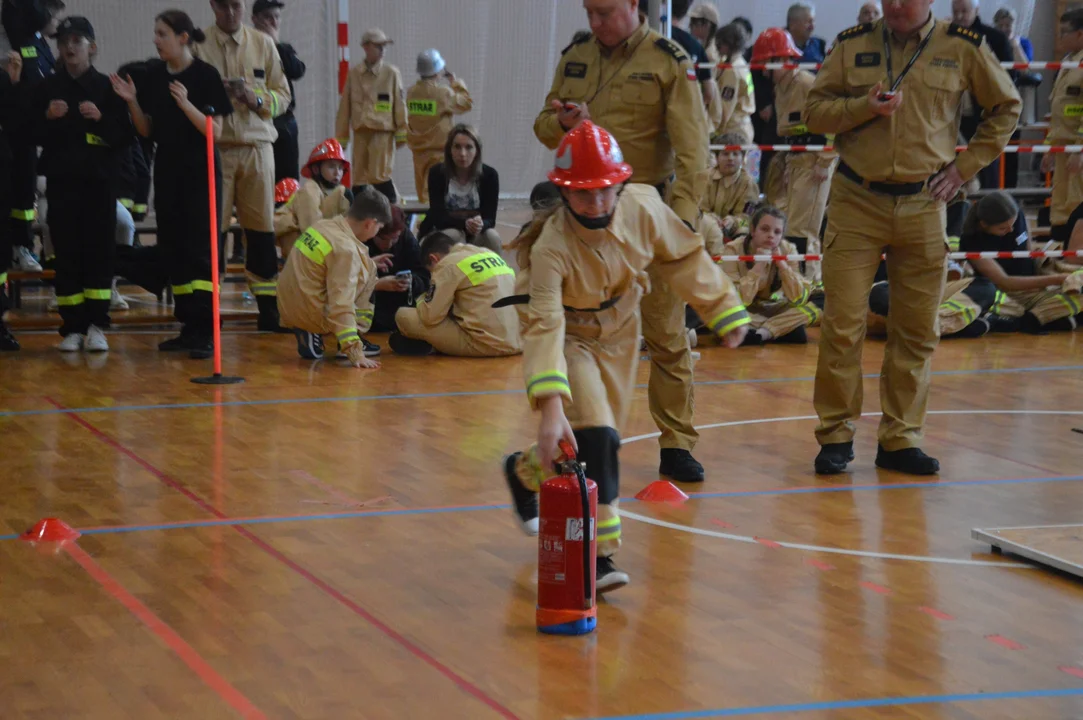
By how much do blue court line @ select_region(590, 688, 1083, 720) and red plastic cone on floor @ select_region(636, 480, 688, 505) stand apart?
1944 mm

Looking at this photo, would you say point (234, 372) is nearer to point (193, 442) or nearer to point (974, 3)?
point (193, 442)

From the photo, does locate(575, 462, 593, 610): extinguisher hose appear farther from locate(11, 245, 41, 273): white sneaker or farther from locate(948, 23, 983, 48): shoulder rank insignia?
locate(11, 245, 41, 273): white sneaker

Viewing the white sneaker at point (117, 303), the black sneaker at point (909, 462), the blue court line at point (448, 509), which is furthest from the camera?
the white sneaker at point (117, 303)

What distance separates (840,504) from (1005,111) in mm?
1714

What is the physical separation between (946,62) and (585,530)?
9.02ft

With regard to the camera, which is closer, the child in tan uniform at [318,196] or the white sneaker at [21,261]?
the child in tan uniform at [318,196]

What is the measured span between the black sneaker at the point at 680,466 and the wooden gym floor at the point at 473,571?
138mm

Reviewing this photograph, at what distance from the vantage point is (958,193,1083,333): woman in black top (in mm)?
9391

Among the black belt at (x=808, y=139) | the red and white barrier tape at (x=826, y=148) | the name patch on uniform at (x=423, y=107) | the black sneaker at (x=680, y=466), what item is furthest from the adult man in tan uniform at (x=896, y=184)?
the name patch on uniform at (x=423, y=107)

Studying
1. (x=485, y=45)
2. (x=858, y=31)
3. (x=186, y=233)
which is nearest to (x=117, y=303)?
(x=186, y=233)

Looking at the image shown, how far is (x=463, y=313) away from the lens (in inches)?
337

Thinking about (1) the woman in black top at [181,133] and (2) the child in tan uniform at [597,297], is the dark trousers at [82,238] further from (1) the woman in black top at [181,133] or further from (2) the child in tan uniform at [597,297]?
(2) the child in tan uniform at [597,297]

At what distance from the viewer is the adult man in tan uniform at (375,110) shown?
42.0 feet

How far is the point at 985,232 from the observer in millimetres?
9406
